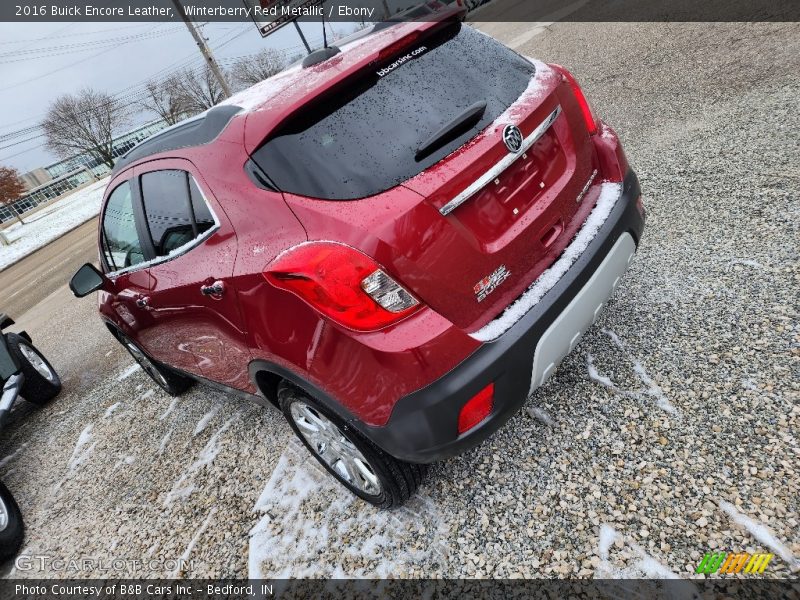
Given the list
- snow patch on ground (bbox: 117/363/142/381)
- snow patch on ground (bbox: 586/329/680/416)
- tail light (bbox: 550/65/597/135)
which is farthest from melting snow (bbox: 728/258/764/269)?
snow patch on ground (bbox: 117/363/142/381)

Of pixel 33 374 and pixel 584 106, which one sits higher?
pixel 584 106

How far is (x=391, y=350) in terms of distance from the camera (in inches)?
66.8

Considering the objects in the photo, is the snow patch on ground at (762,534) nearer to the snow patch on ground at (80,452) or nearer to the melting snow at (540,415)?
the melting snow at (540,415)

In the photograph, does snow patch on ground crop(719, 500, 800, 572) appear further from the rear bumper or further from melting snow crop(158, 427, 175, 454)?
melting snow crop(158, 427, 175, 454)

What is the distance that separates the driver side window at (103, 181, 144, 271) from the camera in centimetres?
294

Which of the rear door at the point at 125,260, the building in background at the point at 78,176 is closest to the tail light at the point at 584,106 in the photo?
the rear door at the point at 125,260

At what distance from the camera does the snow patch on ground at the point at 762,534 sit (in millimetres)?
1714

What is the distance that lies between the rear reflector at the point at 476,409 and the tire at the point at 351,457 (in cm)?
46

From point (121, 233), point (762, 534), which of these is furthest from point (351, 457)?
point (121, 233)

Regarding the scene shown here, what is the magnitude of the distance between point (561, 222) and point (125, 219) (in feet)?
8.61

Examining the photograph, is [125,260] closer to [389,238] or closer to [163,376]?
[163,376]

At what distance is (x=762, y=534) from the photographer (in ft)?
5.89

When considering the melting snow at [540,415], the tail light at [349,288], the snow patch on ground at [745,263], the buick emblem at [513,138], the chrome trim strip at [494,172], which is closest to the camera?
the tail light at [349,288]

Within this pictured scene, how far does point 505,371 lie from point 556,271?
1.76 feet
